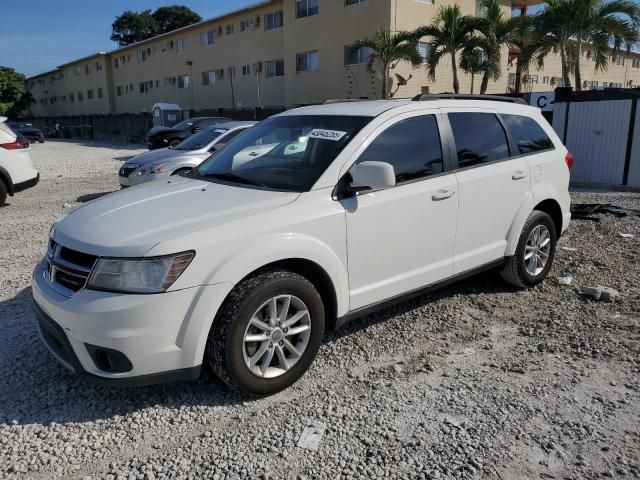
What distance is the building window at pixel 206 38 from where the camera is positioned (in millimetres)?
35281

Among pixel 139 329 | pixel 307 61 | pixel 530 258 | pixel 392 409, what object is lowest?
pixel 392 409

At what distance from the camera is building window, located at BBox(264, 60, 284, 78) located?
1158 inches

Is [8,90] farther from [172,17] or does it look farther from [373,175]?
[373,175]

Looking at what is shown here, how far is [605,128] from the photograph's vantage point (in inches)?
435

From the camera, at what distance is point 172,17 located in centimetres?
7631

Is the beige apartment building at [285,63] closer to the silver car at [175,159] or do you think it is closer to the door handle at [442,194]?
the silver car at [175,159]

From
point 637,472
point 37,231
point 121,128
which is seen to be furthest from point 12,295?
point 121,128

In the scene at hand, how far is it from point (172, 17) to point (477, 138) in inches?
3201

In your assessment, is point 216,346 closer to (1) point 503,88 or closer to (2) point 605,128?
(2) point 605,128

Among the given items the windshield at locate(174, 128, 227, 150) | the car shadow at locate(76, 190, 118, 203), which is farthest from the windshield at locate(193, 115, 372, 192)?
the car shadow at locate(76, 190, 118, 203)

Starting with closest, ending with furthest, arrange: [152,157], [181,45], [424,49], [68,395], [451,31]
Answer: [68,395], [152,157], [451,31], [424,49], [181,45]

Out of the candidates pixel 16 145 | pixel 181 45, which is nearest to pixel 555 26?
pixel 16 145

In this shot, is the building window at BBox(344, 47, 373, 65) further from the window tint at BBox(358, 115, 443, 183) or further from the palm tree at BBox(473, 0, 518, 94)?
the window tint at BBox(358, 115, 443, 183)

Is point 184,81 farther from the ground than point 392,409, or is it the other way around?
point 184,81
